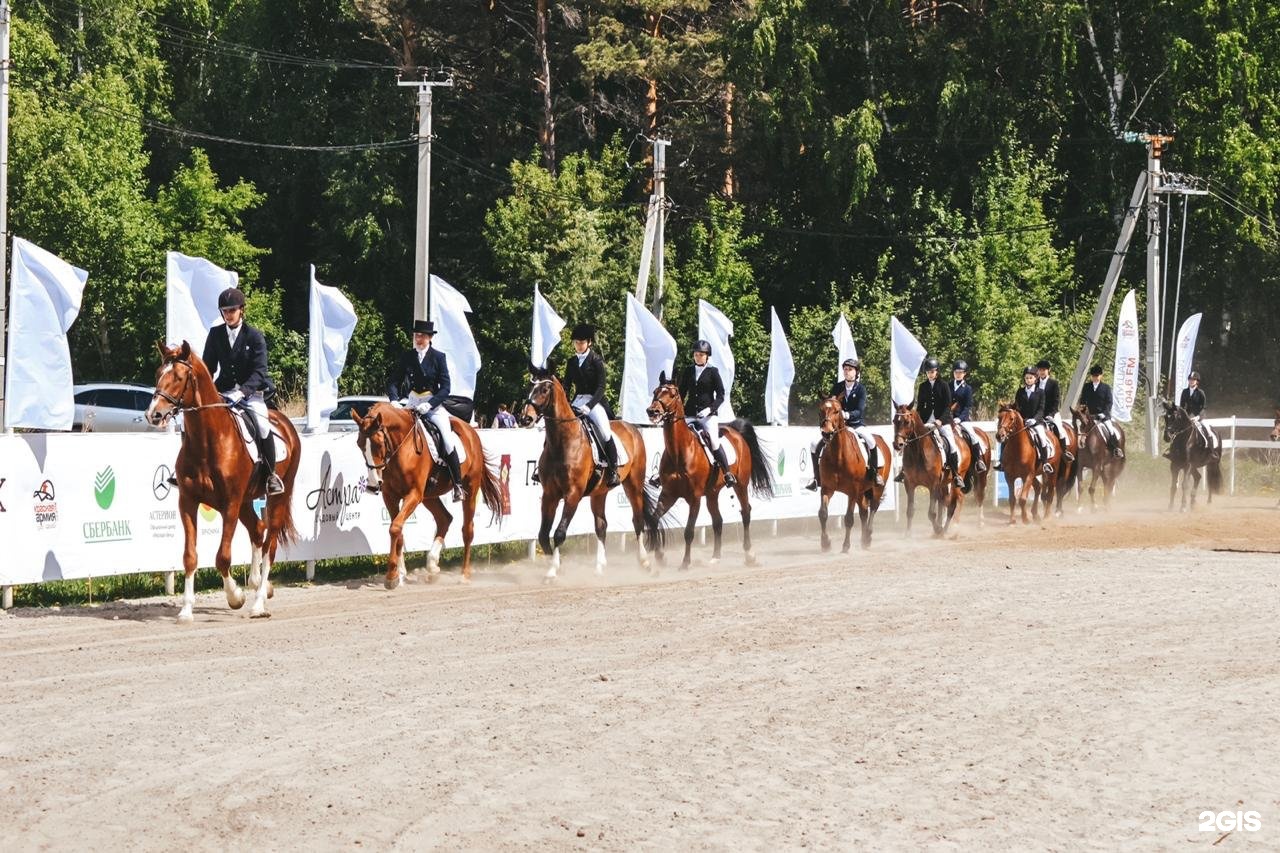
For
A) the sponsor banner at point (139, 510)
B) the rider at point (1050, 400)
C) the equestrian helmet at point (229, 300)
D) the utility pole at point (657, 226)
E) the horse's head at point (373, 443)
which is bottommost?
the sponsor banner at point (139, 510)

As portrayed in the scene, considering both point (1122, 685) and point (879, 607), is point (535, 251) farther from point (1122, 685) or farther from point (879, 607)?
point (1122, 685)

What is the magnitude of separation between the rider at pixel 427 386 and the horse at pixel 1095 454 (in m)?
16.2

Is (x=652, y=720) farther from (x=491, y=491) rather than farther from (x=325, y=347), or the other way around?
(x=325, y=347)

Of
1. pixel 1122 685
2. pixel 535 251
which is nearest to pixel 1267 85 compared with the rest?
pixel 535 251

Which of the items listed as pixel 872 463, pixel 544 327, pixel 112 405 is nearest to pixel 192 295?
pixel 544 327

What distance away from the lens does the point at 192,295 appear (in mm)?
19625

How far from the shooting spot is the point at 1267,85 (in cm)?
5031

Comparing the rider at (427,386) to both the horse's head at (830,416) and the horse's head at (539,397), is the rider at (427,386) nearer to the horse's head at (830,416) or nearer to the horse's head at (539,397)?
the horse's head at (539,397)

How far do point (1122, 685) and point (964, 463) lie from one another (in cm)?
1387

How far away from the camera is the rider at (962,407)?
25.3 metres

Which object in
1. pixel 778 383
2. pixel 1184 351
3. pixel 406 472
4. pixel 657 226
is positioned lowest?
pixel 406 472

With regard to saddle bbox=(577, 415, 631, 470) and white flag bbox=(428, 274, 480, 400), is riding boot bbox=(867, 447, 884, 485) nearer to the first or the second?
saddle bbox=(577, 415, 631, 470)

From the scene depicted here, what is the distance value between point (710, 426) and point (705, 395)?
0.41 m

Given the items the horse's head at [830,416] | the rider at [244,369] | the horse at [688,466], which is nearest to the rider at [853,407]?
the horse's head at [830,416]
